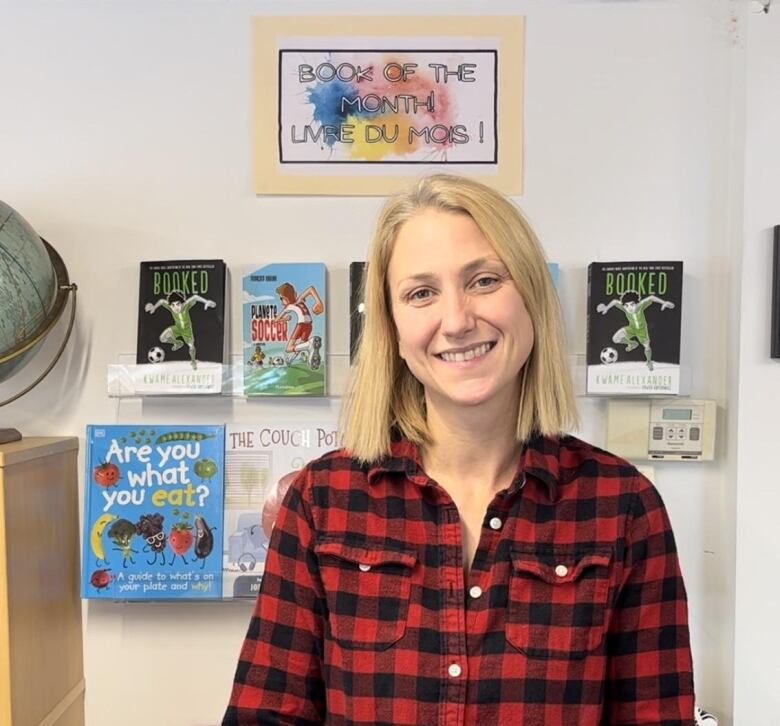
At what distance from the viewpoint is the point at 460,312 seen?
877mm

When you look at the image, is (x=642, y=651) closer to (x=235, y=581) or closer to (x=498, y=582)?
(x=498, y=582)

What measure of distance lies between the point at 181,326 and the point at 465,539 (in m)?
0.76

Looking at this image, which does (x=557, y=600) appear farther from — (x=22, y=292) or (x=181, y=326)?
(x=22, y=292)

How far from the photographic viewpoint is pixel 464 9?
1.46m

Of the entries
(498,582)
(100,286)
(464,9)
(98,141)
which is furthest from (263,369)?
(464,9)

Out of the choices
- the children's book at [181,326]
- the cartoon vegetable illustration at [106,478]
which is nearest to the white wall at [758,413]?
the children's book at [181,326]

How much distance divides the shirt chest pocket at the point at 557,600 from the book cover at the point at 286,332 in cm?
65

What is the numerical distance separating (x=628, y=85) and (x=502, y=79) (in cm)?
25

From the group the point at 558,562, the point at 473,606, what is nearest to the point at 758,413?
the point at 558,562

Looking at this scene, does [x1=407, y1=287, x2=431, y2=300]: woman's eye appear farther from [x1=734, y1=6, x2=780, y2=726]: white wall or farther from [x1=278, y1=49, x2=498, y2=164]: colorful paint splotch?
[x1=734, y1=6, x2=780, y2=726]: white wall

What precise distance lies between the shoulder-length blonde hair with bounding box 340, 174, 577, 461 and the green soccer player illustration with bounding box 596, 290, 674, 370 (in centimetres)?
48

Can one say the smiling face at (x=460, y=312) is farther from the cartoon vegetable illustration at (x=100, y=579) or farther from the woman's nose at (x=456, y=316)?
the cartoon vegetable illustration at (x=100, y=579)

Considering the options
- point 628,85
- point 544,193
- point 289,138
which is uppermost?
point 628,85

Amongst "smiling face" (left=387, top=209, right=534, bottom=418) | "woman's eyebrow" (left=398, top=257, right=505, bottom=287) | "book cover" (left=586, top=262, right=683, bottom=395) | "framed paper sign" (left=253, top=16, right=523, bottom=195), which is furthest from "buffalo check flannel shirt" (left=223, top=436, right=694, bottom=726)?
"framed paper sign" (left=253, top=16, right=523, bottom=195)
